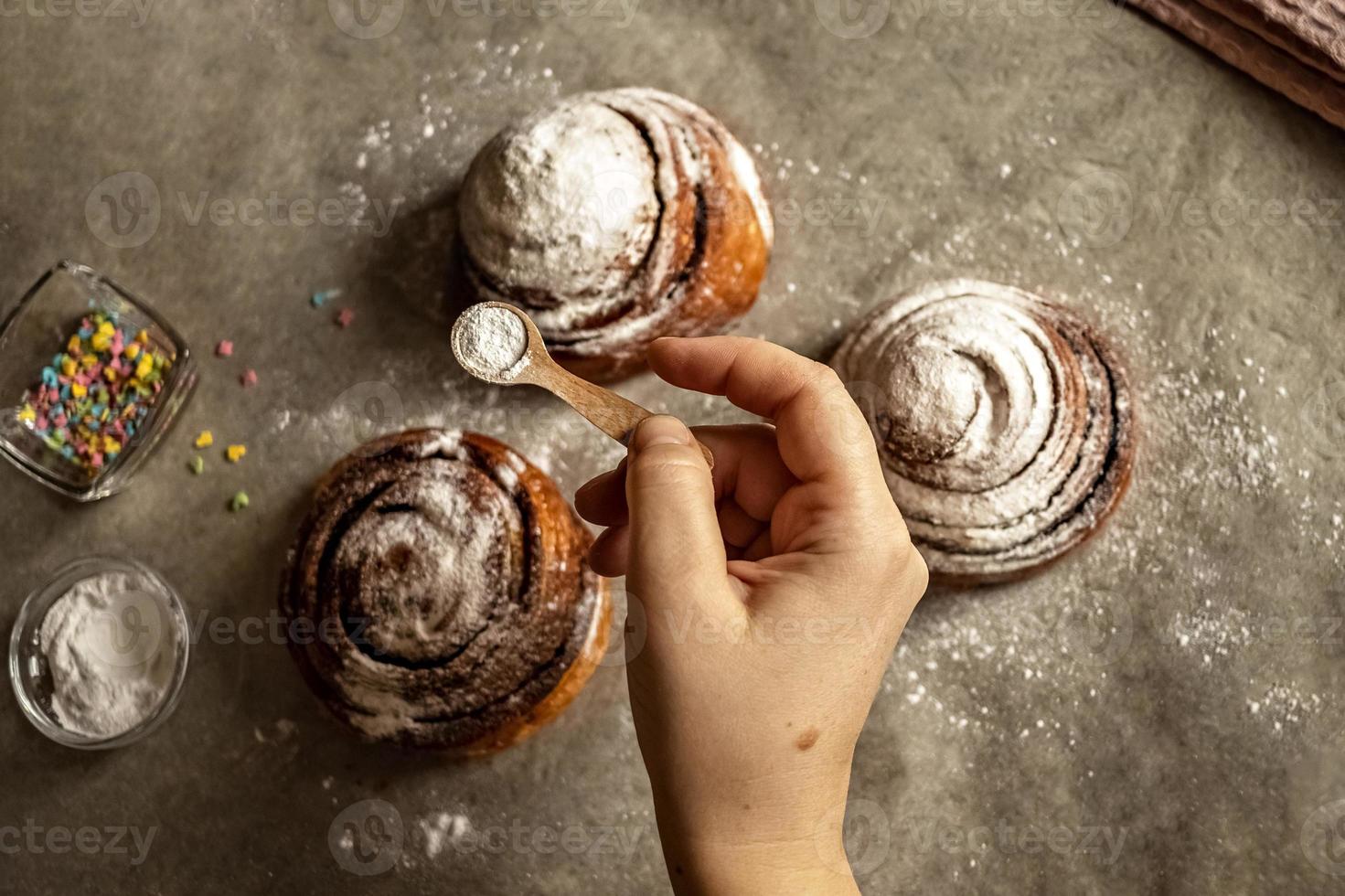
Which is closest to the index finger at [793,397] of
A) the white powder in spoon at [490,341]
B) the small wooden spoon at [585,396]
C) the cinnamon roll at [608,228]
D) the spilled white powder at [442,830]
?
the small wooden spoon at [585,396]

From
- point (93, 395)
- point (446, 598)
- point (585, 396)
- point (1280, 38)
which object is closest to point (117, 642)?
point (93, 395)

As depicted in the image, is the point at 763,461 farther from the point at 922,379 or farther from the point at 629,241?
the point at 629,241

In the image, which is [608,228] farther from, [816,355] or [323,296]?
[323,296]

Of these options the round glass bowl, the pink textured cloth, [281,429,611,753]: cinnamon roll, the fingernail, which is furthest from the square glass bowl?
the pink textured cloth

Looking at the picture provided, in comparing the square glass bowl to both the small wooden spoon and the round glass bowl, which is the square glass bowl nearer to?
the round glass bowl

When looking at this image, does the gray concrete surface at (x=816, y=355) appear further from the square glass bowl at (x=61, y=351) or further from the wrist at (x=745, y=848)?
the wrist at (x=745, y=848)

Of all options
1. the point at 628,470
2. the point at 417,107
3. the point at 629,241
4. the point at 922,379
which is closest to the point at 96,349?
the point at 417,107

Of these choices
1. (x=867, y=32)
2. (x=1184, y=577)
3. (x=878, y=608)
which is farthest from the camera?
(x=867, y=32)

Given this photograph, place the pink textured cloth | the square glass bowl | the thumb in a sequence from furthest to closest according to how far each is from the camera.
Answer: the square glass bowl < the pink textured cloth < the thumb
